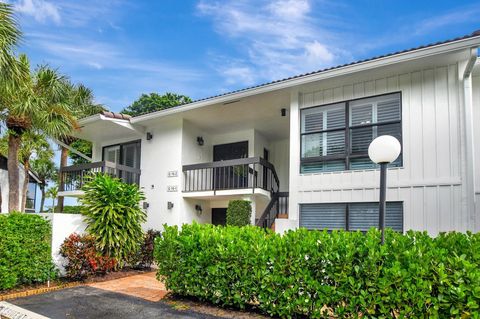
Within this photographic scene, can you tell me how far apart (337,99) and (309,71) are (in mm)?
1081

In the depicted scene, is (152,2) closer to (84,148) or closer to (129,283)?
(129,283)

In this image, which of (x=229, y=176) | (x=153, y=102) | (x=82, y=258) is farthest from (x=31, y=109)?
(x=153, y=102)

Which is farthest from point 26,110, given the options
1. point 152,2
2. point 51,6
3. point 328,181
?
point 328,181

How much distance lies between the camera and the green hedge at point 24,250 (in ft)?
28.8

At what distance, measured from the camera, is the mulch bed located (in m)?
8.54

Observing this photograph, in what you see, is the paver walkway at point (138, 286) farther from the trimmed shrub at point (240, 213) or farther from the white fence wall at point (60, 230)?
the trimmed shrub at point (240, 213)

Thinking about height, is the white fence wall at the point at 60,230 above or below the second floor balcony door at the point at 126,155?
below

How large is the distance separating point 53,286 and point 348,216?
782 cm

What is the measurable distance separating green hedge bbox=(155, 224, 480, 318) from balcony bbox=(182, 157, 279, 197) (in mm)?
4563

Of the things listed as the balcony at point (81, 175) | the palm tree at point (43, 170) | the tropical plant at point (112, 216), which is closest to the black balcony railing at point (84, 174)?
the balcony at point (81, 175)

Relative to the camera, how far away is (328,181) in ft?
31.1

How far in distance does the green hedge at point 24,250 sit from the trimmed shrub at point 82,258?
1.51 ft

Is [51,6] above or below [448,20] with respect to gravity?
above

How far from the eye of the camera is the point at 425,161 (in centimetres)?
829
